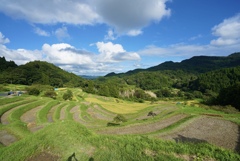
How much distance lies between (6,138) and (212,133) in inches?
668

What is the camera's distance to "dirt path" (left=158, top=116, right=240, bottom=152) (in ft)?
32.9

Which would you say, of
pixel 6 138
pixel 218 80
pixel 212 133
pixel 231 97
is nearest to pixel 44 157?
pixel 6 138

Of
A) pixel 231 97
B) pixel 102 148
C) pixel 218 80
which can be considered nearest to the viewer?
pixel 102 148

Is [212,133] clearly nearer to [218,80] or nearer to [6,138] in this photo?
[6,138]

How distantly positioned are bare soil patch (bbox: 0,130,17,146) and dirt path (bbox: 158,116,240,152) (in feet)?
39.1

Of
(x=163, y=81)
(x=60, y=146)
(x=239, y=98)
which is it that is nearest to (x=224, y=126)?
(x=60, y=146)

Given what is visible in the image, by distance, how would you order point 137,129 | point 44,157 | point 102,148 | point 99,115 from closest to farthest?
point 44,157, point 102,148, point 137,129, point 99,115

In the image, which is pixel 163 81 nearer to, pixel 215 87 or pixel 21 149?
pixel 215 87

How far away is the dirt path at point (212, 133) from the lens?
32.9 ft

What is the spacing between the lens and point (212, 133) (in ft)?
39.1

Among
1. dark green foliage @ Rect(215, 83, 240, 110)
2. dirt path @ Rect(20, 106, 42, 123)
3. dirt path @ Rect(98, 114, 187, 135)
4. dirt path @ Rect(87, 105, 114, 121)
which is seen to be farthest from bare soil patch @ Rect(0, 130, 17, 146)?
dark green foliage @ Rect(215, 83, 240, 110)

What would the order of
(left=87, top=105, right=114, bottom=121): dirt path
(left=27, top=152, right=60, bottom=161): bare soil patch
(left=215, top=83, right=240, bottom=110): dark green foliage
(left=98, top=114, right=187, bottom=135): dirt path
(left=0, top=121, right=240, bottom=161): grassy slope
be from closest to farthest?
(left=0, top=121, right=240, bottom=161): grassy slope → (left=27, top=152, right=60, bottom=161): bare soil patch → (left=98, top=114, right=187, bottom=135): dirt path → (left=87, top=105, right=114, bottom=121): dirt path → (left=215, top=83, right=240, bottom=110): dark green foliage

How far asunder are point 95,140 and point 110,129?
6927mm

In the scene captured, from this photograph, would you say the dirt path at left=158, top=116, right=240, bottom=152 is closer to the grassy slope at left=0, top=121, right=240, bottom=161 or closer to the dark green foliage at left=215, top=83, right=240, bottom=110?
the grassy slope at left=0, top=121, right=240, bottom=161
